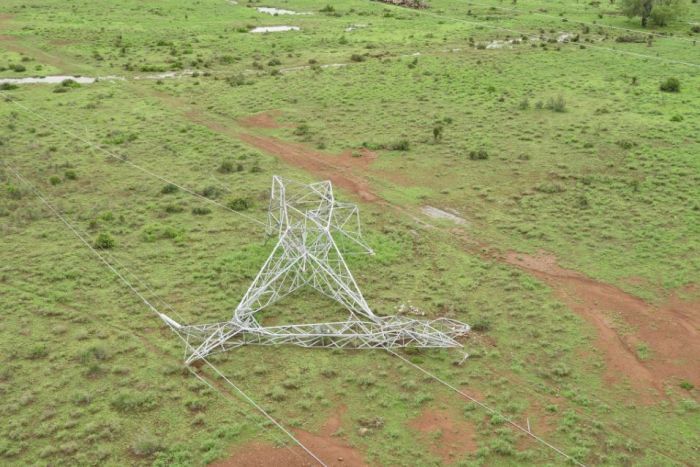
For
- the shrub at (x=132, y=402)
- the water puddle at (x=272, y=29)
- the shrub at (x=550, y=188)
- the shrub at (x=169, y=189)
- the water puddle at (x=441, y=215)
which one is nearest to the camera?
the shrub at (x=132, y=402)

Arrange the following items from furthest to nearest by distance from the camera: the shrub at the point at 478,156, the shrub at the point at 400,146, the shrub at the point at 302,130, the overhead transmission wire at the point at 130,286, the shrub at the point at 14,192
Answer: the shrub at the point at 302,130 < the shrub at the point at 400,146 < the shrub at the point at 478,156 < the shrub at the point at 14,192 < the overhead transmission wire at the point at 130,286

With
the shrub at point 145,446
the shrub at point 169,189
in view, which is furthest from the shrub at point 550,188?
the shrub at point 145,446

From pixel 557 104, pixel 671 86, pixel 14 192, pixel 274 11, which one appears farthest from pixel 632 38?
pixel 14 192

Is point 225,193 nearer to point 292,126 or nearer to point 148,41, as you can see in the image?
point 292,126

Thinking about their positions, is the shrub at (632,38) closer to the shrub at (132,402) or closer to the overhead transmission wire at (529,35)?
the overhead transmission wire at (529,35)

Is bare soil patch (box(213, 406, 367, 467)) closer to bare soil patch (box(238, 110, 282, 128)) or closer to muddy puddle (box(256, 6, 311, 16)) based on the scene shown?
bare soil patch (box(238, 110, 282, 128))
